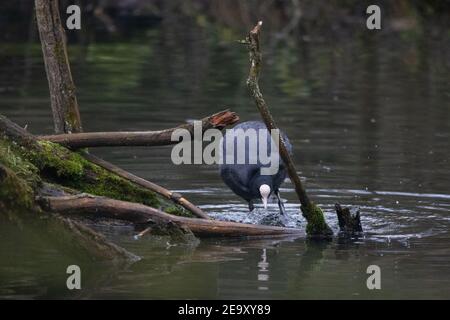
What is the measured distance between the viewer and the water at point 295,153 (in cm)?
633

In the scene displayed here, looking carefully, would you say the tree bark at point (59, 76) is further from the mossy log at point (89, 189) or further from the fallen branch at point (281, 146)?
the fallen branch at point (281, 146)

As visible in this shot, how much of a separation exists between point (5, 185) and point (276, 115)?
7.02m

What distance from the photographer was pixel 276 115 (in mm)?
12750

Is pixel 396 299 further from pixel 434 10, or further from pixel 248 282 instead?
pixel 434 10

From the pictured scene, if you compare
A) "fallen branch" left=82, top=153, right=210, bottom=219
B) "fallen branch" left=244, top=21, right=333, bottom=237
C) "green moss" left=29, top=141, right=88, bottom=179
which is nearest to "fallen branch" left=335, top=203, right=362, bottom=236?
"fallen branch" left=244, top=21, right=333, bottom=237

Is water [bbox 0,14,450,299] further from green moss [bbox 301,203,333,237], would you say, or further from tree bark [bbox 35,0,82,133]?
tree bark [bbox 35,0,82,133]

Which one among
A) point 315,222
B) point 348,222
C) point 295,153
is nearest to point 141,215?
point 315,222

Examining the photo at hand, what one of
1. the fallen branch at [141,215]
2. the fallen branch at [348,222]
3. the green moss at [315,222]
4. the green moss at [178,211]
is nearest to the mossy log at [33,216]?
the fallen branch at [141,215]

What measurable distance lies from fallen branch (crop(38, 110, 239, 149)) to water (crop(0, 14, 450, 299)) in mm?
639

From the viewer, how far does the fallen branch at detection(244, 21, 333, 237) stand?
6.51 metres

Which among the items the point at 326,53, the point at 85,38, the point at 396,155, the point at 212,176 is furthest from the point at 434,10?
the point at 212,176

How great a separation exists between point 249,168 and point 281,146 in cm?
152

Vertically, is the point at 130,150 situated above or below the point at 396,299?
above
